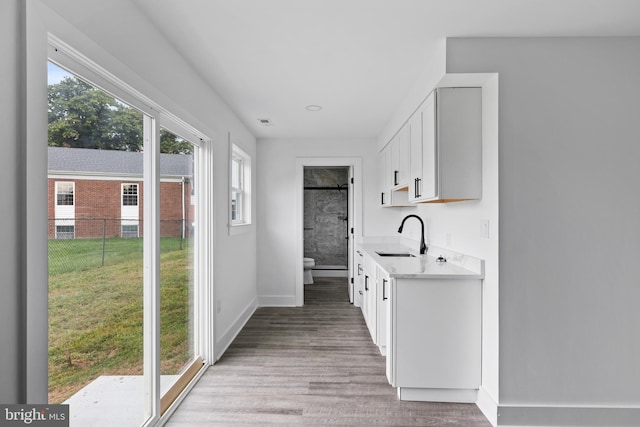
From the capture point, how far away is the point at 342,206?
7426mm

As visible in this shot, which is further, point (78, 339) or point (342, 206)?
point (342, 206)

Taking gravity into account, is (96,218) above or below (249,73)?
below

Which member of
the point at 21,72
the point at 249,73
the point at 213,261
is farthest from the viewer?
the point at 213,261

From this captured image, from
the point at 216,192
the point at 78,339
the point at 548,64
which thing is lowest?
the point at 78,339

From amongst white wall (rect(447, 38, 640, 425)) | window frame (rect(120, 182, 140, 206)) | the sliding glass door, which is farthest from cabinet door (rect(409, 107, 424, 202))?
window frame (rect(120, 182, 140, 206))

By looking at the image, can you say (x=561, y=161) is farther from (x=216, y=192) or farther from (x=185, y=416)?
(x=185, y=416)

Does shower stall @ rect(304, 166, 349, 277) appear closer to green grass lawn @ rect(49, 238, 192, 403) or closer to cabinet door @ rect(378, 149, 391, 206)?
cabinet door @ rect(378, 149, 391, 206)

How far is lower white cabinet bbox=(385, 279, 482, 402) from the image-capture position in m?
2.46

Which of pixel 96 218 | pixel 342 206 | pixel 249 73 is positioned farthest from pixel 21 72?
pixel 342 206

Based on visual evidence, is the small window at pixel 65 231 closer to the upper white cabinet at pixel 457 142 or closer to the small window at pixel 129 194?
the small window at pixel 129 194

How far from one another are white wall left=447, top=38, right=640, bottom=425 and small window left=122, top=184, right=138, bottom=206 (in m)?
2.00

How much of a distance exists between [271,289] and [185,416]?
2.83 metres

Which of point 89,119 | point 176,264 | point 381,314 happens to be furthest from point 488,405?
point 89,119

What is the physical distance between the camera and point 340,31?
2.14 meters
